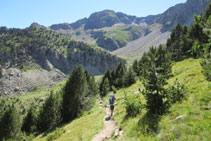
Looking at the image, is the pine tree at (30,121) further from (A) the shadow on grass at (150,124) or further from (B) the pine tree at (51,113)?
(A) the shadow on grass at (150,124)

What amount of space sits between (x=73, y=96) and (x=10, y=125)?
68.5ft

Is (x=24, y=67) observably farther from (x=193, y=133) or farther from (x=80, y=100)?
(x=193, y=133)

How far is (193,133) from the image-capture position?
7246 millimetres

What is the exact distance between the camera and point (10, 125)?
33875 mm

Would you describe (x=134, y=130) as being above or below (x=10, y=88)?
above

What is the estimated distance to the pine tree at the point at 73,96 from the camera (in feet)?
100

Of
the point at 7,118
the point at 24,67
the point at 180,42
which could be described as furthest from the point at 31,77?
the point at 180,42

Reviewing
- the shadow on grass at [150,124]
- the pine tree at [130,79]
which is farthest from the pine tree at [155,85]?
the pine tree at [130,79]

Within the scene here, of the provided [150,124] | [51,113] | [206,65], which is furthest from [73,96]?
[206,65]

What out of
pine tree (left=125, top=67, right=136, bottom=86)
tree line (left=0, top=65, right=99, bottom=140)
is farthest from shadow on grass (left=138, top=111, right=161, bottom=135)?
pine tree (left=125, top=67, right=136, bottom=86)

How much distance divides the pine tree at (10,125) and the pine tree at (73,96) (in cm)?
1564

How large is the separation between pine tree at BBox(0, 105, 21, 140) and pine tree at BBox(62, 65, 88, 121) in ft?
51.3

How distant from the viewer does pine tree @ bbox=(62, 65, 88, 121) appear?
30578 millimetres

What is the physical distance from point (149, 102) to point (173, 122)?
107 inches
